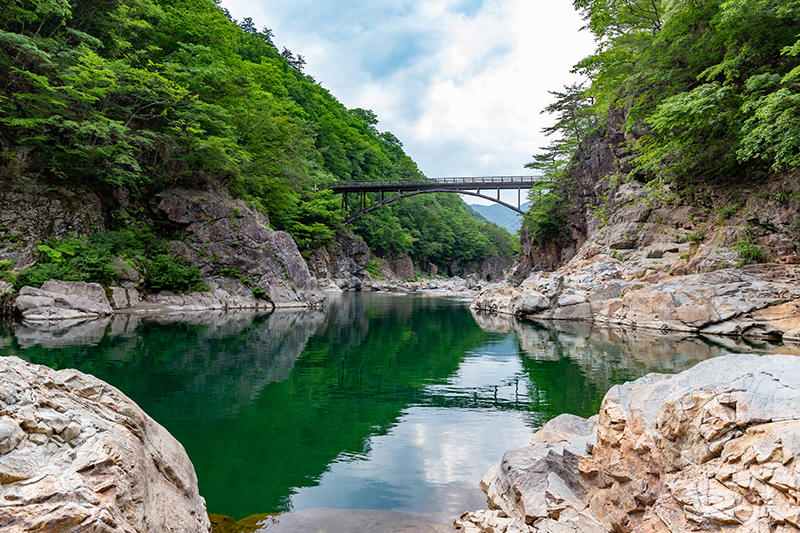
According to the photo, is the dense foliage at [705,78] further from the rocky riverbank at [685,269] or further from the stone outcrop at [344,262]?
the stone outcrop at [344,262]

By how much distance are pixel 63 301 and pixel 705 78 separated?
24.1 meters

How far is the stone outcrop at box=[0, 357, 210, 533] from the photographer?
6.23 ft

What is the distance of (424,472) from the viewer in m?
4.77

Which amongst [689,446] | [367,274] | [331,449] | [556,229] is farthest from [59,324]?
[367,274]

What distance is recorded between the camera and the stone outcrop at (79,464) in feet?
6.23

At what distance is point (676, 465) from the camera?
9.37 feet

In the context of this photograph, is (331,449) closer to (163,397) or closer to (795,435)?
(163,397)

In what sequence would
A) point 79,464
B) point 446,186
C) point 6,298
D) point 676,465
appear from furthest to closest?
point 446,186, point 6,298, point 676,465, point 79,464

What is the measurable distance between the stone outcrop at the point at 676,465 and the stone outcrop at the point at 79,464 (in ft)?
7.36

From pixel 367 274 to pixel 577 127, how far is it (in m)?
25.7

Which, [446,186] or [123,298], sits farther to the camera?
[446,186]

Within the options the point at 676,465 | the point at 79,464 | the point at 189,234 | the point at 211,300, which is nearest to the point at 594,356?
the point at 676,465

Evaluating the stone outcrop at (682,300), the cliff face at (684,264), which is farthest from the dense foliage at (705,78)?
the stone outcrop at (682,300)

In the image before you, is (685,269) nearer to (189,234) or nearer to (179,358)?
(179,358)
